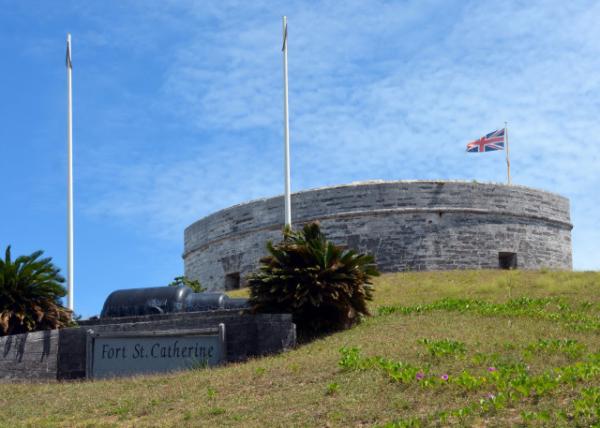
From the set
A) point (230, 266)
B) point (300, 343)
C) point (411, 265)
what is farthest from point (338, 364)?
point (230, 266)

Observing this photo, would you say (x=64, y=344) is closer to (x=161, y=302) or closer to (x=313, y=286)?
(x=161, y=302)

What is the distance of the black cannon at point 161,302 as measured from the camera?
1762 cm

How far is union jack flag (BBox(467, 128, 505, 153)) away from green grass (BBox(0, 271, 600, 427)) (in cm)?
1292

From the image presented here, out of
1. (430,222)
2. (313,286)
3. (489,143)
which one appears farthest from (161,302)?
(489,143)

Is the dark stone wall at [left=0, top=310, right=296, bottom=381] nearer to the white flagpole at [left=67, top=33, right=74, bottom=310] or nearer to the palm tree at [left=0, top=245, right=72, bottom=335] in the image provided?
the palm tree at [left=0, top=245, right=72, bottom=335]

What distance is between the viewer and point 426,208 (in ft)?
88.9

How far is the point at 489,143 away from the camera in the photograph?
28.8 meters

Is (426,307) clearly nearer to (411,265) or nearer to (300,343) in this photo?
(300,343)

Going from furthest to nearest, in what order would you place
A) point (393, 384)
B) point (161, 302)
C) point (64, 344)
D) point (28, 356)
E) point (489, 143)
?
point (489, 143), point (161, 302), point (64, 344), point (28, 356), point (393, 384)

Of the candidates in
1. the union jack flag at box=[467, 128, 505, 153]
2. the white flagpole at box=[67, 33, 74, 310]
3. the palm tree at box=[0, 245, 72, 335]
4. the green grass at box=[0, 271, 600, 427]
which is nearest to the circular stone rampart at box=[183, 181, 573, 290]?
the union jack flag at box=[467, 128, 505, 153]

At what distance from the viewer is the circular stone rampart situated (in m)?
27.0

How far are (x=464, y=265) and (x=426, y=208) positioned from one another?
2135 mm

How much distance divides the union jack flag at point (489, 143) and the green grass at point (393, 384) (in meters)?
12.9

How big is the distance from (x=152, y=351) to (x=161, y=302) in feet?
12.2
